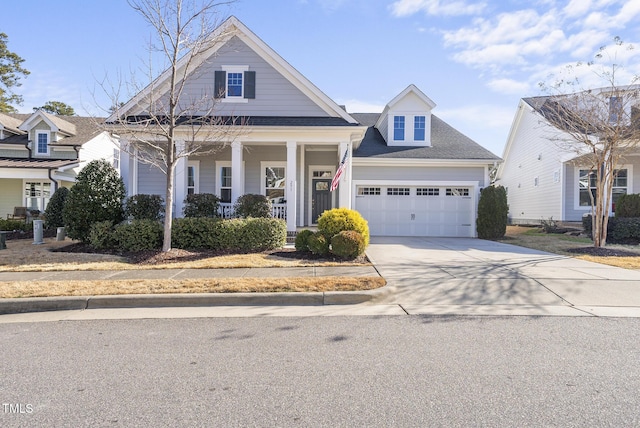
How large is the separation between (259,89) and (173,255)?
721cm

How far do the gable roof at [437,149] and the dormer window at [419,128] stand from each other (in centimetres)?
57

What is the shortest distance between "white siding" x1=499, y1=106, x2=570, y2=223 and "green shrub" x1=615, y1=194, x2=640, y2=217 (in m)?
3.14

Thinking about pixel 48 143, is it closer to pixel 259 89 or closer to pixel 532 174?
pixel 259 89

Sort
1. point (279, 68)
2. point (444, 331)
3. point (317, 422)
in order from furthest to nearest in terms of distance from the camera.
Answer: point (279, 68) → point (444, 331) → point (317, 422)

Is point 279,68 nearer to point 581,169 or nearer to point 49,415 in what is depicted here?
point 49,415

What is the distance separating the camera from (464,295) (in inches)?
245

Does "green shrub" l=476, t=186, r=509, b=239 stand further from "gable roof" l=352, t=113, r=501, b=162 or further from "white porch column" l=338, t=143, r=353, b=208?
"white porch column" l=338, t=143, r=353, b=208

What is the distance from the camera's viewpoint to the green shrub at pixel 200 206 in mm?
12156

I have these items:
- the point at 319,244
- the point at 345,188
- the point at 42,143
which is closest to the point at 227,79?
the point at 345,188

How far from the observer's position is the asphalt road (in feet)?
8.87

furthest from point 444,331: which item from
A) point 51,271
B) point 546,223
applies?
point 546,223

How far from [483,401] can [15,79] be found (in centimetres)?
5018

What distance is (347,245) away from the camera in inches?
359

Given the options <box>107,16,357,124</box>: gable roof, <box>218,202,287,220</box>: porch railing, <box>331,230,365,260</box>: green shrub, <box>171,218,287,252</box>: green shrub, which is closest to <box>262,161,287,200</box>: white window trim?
<box>218,202,287,220</box>: porch railing
